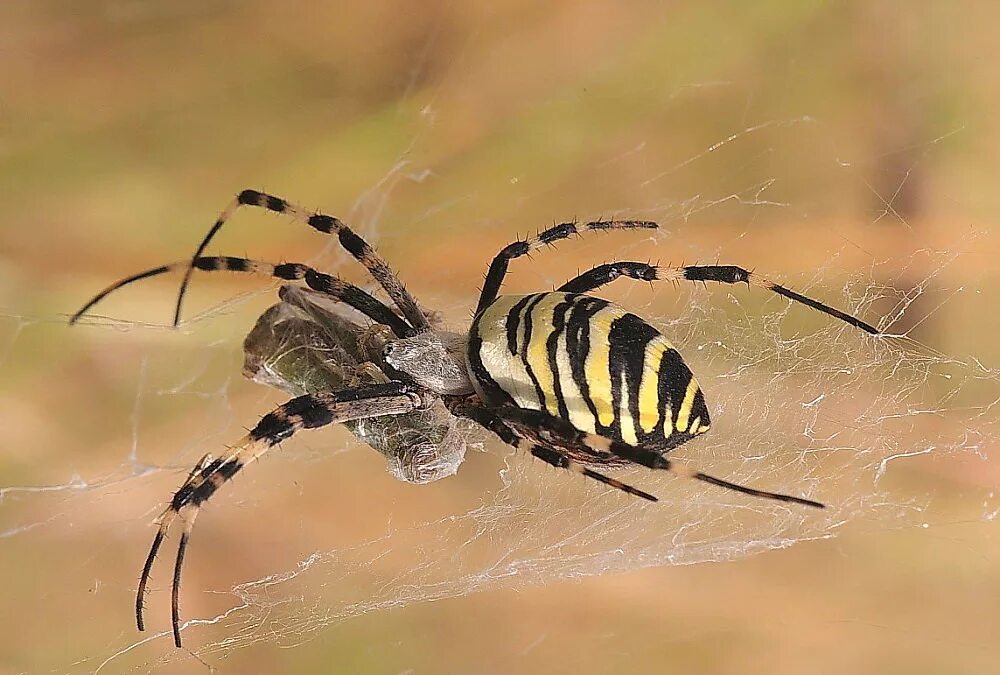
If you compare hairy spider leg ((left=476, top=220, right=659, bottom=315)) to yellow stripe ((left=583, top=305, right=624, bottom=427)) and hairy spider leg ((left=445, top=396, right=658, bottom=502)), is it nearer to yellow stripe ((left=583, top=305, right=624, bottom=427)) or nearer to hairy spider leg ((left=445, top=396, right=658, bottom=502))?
hairy spider leg ((left=445, top=396, right=658, bottom=502))

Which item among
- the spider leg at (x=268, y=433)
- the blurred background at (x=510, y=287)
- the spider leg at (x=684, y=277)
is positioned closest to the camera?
the spider leg at (x=268, y=433)

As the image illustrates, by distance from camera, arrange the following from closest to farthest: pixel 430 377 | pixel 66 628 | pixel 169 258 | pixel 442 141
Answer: pixel 430 377, pixel 66 628, pixel 169 258, pixel 442 141

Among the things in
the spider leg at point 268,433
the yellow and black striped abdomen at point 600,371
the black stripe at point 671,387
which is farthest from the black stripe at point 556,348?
the spider leg at point 268,433

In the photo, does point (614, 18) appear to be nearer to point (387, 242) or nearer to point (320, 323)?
point (387, 242)

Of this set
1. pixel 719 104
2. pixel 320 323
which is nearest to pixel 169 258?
pixel 320 323

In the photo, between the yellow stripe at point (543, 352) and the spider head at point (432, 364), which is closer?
the yellow stripe at point (543, 352)

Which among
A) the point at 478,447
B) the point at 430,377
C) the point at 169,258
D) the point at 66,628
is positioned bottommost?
the point at 66,628

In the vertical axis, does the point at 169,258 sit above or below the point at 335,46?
below

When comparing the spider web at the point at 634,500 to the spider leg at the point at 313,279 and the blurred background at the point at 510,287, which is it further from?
the spider leg at the point at 313,279
